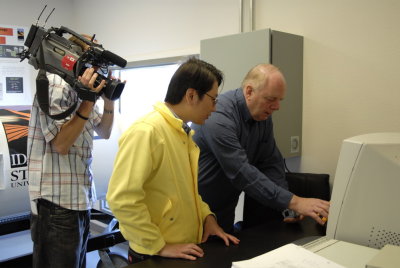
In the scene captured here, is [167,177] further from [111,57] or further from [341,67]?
[341,67]

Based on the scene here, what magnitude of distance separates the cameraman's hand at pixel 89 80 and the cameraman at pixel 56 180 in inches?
2.0

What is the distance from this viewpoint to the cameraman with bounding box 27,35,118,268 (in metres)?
1.49

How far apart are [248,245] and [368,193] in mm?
412

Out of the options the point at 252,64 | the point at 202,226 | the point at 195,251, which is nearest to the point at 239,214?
the point at 252,64

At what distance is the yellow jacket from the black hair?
0.06 m

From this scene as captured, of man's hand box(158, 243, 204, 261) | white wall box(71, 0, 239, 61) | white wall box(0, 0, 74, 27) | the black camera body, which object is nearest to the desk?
man's hand box(158, 243, 204, 261)

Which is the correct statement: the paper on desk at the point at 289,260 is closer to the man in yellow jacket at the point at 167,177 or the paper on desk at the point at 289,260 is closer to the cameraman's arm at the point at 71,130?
the man in yellow jacket at the point at 167,177

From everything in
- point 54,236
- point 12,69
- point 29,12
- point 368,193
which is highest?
point 29,12

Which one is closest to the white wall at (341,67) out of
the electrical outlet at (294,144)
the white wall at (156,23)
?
the electrical outlet at (294,144)

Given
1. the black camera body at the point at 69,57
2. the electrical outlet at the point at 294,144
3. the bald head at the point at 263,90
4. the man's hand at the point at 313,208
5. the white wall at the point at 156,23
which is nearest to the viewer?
the man's hand at the point at 313,208

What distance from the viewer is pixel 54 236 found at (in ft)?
4.95

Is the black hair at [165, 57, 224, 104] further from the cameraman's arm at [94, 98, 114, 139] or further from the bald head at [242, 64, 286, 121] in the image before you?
the cameraman's arm at [94, 98, 114, 139]

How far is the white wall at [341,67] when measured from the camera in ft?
6.26

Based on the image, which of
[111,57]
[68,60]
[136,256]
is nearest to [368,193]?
[136,256]
